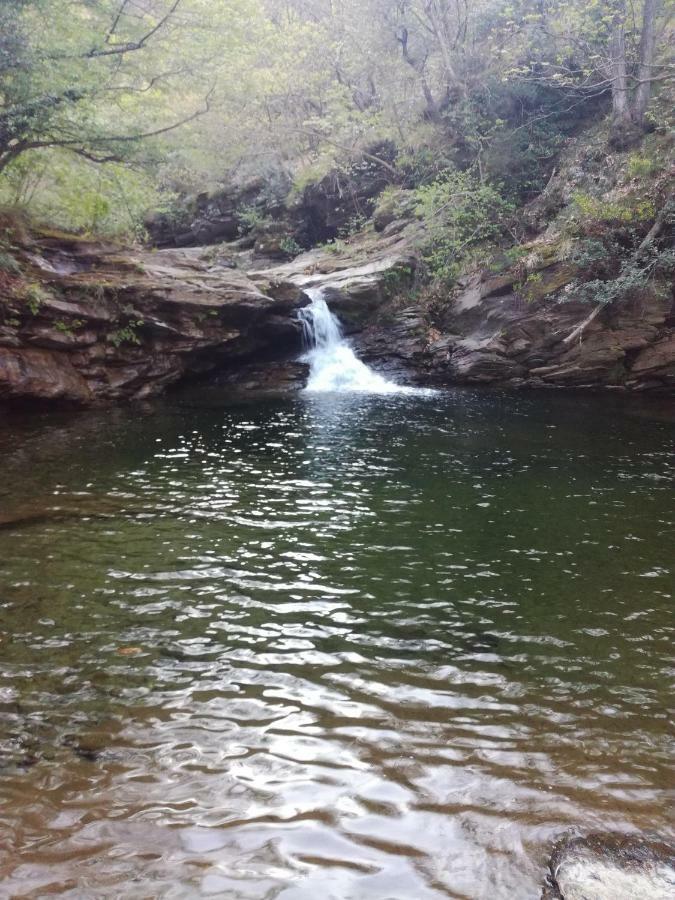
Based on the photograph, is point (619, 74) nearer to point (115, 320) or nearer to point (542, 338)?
point (542, 338)

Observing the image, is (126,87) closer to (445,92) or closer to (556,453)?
(556,453)

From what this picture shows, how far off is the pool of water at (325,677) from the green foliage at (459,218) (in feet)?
48.3

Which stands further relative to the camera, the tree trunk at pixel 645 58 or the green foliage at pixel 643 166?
the tree trunk at pixel 645 58

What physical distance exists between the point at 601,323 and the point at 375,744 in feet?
60.8

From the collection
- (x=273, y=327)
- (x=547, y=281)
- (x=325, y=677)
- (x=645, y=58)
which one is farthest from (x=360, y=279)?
(x=325, y=677)

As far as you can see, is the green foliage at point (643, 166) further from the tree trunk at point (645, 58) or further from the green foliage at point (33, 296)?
the green foliage at point (33, 296)

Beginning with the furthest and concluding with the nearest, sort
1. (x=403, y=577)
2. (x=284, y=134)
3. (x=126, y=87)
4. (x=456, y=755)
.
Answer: (x=284, y=134), (x=126, y=87), (x=403, y=577), (x=456, y=755)

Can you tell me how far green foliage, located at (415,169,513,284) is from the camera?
74.4 feet

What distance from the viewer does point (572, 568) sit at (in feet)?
22.9

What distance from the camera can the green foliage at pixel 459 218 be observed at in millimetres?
22672

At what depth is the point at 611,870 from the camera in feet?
9.48

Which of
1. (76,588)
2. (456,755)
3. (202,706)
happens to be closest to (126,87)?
(76,588)

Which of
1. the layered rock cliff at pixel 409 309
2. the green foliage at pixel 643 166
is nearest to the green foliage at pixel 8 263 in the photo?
the layered rock cliff at pixel 409 309

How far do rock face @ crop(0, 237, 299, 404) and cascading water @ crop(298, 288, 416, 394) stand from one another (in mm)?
1425
